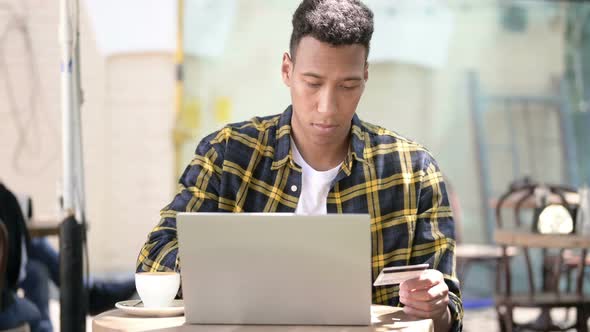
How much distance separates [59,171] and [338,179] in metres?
3.53

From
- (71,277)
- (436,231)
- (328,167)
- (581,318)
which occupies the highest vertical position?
(328,167)

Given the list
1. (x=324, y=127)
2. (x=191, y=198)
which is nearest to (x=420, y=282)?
(x=324, y=127)

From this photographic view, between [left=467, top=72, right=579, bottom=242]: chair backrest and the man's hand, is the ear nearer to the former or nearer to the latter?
the man's hand

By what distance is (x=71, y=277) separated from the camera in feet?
9.48

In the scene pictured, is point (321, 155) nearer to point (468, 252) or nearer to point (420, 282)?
point (420, 282)

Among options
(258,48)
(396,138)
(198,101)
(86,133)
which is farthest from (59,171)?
(396,138)

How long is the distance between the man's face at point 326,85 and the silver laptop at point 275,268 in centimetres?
51

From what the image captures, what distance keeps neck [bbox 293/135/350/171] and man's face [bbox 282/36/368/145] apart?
7 cm

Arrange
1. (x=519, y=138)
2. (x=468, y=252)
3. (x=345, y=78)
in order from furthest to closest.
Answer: (x=519, y=138) → (x=468, y=252) → (x=345, y=78)

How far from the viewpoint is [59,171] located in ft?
17.4

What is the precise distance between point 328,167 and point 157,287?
21.1 inches

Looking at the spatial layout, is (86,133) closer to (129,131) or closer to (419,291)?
(129,131)

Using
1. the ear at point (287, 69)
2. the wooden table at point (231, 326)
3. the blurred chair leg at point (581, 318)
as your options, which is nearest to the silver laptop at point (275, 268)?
the wooden table at point (231, 326)

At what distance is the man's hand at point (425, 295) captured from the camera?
172cm
